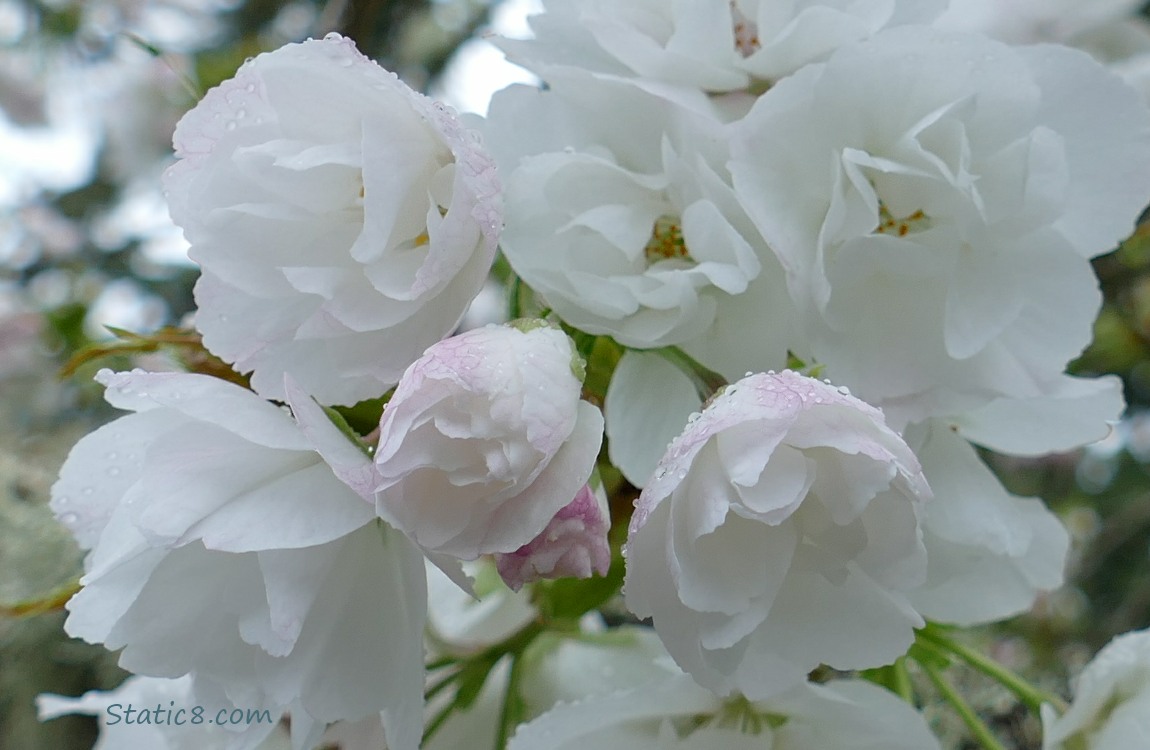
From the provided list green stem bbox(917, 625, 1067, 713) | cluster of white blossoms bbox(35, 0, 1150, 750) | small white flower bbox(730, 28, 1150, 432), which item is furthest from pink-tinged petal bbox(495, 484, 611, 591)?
green stem bbox(917, 625, 1067, 713)

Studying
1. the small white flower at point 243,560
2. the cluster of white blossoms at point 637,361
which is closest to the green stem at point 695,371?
the cluster of white blossoms at point 637,361

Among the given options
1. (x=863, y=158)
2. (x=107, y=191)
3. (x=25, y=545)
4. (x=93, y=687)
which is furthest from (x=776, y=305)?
(x=107, y=191)

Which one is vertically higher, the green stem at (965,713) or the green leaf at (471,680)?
the green stem at (965,713)

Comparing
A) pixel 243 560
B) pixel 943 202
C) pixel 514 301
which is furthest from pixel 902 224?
pixel 243 560

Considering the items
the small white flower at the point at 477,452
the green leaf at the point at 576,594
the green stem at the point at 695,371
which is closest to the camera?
the small white flower at the point at 477,452

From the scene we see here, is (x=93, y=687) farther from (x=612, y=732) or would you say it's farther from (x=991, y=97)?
(x=991, y=97)

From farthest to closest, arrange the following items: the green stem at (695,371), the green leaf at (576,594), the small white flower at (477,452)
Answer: the green leaf at (576,594) < the green stem at (695,371) < the small white flower at (477,452)

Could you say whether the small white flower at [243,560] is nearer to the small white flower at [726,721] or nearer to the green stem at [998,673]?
the small white flower at [726,721]
